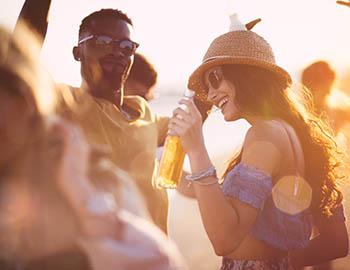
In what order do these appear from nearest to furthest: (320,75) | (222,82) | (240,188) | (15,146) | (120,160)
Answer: (15,146) < (240,188) < (222,82) < (120,160) < (320,75)

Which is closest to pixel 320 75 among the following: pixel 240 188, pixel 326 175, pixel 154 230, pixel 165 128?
pixel 165 128

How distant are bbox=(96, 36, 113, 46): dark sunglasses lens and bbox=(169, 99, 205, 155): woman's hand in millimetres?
905

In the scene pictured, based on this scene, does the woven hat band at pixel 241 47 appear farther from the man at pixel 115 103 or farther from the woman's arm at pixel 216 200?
the man at pixel 115 103

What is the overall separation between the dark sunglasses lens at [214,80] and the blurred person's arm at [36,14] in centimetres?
104

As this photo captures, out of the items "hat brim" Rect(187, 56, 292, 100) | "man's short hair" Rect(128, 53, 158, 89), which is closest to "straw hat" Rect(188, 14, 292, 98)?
"hat brim" Rect(187, 56, 292, 100)

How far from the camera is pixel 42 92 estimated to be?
4.38 ft

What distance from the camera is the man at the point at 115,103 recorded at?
3.16m

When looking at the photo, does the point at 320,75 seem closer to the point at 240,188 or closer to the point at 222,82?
the point at 222,82

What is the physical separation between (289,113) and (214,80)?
415 millimetres

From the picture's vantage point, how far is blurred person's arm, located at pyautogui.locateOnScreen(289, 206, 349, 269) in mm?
3066

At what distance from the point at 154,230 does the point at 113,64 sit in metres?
2.08

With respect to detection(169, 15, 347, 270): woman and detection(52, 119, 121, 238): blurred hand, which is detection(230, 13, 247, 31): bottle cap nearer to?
detection(169, 15, 347, 270): woman

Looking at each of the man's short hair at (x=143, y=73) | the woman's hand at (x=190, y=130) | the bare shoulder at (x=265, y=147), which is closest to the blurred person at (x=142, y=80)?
the man's short hair at (x=143, y=73)

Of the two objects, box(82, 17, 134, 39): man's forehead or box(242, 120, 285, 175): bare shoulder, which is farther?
box(82, 17, 134, 39): man's forehead
